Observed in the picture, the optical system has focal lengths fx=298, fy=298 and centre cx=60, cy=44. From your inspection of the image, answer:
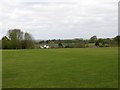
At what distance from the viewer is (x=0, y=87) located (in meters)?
11.1

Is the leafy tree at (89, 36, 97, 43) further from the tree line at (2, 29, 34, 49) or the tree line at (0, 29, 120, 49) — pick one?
the tree line at (2, 29, 34, 49)

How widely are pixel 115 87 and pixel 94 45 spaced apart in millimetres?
76593

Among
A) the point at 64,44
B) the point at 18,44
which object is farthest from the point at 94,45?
the point at 18,44

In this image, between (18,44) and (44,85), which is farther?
(18,44)

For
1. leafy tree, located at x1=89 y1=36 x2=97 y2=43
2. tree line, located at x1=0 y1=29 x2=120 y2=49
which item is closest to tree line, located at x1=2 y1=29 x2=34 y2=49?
tree line, located at x1=0 y1=29 x2=120 y2=49

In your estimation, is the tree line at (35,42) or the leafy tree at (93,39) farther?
the leafy tree at (93,39)

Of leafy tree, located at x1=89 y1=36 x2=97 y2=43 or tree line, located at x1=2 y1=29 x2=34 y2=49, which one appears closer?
tree line, located at x1=2 y1=29 x2=34 y2=49

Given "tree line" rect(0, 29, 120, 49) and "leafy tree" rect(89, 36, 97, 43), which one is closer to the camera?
"tree line" rect(0, 29, 120, 49)

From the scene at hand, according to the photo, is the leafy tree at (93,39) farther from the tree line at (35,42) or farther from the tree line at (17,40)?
the tree line at (17,40)

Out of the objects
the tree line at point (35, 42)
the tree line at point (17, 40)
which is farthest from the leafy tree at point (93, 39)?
the tree line at point (17, 40)

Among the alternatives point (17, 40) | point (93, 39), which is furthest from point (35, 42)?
point (93, 39)

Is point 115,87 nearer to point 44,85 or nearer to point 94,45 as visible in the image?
point 44,85

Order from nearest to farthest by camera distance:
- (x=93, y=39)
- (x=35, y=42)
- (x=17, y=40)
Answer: (x=17, y=40), (x=35, y=42), (x=93, y=39)

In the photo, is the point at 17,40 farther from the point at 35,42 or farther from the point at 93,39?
the point at 93,39
